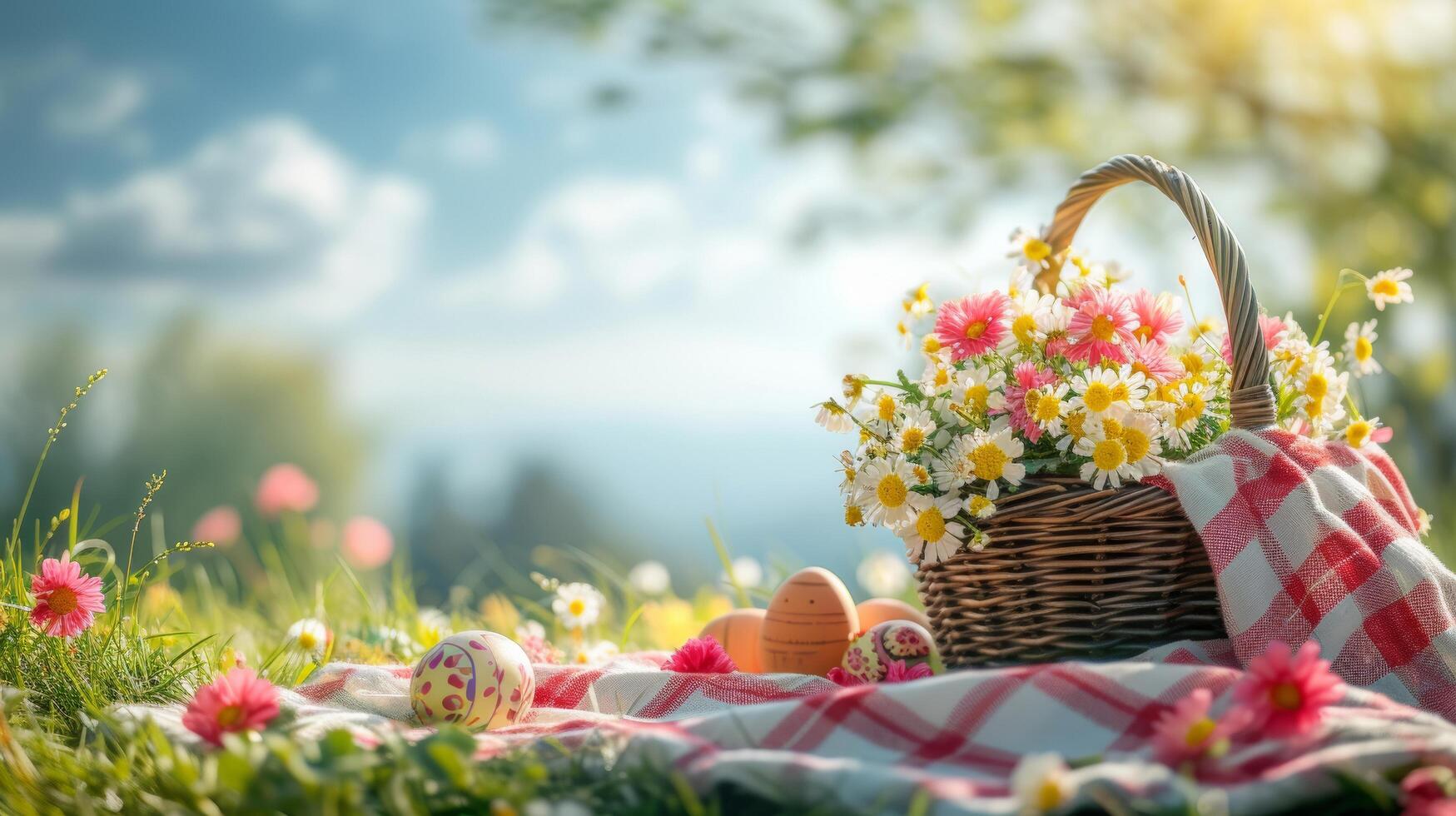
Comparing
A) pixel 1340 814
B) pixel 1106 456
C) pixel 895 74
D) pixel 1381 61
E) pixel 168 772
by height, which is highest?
pixel 895 74

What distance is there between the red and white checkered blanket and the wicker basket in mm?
51

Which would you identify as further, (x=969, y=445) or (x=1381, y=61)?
(x=1381, y=61)

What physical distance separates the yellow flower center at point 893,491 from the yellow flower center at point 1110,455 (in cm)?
27

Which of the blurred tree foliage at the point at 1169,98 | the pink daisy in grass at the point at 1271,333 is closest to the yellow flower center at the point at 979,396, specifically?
the pink daisy in grass at the point at 1271,333

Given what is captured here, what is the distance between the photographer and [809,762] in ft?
3.15

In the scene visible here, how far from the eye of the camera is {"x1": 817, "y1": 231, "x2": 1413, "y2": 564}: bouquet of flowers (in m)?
1.39

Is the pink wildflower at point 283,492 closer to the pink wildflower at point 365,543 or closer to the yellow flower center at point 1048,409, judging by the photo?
the pink wildflower at point 365,543

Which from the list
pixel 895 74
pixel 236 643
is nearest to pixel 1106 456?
pixel 236 643

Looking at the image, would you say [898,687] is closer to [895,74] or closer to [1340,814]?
[1340,814]

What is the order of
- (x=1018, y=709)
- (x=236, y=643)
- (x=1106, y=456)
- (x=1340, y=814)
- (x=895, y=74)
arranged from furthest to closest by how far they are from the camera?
1. (x=895, y=74)
2. (x=236, y=643)
3. (x=1106, y=456)
4. (x=1018, y=709)
5. (x=1340, y=814)

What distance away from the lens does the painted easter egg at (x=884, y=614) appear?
1.80 metres

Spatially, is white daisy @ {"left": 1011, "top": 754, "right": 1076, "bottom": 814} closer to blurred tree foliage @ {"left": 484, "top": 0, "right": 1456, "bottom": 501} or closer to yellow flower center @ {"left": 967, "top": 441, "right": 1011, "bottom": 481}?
yellow flower center @ {"left": 967, "top": 441, "right": 1011, "bottom": 481}

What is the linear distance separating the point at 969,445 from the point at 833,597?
1.36ft

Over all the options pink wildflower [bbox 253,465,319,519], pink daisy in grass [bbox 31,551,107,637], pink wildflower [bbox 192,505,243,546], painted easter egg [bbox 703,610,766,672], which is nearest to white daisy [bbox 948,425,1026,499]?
painted easter egg [bbox 703,610,766,672]
